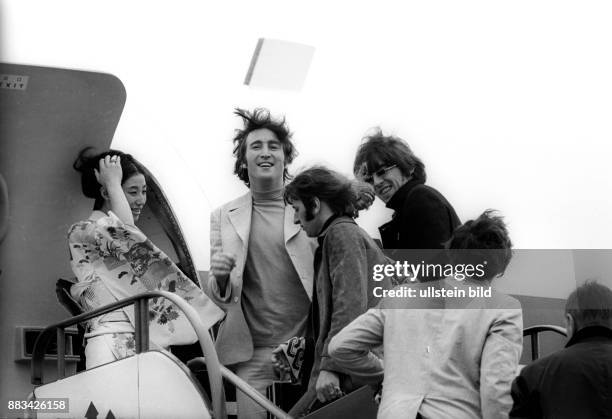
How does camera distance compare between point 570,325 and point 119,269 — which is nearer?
point 570,325

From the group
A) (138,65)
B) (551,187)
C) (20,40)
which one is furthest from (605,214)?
(20,40)

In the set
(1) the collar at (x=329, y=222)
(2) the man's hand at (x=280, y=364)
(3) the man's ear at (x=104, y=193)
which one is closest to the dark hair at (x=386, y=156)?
(1) the collar at (x=329, y=222)

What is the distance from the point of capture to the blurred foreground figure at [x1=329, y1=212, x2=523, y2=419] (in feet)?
15.5

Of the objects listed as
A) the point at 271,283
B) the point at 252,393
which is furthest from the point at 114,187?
the point at 252,393

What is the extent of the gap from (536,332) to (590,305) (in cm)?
46

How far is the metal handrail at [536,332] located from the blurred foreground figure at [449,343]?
1.00 ft

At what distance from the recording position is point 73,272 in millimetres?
5402

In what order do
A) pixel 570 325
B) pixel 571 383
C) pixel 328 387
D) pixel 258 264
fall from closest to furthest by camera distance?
pixel 571 383 < pixel 570 325 < pixel 328 387 < pixel 258 264

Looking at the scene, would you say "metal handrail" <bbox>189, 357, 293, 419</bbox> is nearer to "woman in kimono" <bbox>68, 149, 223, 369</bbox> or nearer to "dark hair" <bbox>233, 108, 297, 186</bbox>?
"woman in kimono" <bbox>68, 149, 223, 369</bbox>

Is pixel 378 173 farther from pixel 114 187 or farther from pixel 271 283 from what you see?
pixel 114 187

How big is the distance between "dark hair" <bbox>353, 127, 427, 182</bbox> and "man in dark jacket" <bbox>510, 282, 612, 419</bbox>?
2.84 feet

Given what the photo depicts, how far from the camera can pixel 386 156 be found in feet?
17.0

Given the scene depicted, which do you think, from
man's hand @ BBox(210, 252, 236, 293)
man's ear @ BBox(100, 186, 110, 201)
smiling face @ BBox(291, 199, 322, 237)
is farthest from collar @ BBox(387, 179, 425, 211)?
man's ear @ BBox(100, 186, 110, 201)

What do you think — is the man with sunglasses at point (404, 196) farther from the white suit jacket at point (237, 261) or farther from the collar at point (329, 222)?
the white suit jacket at point (237, 261)
